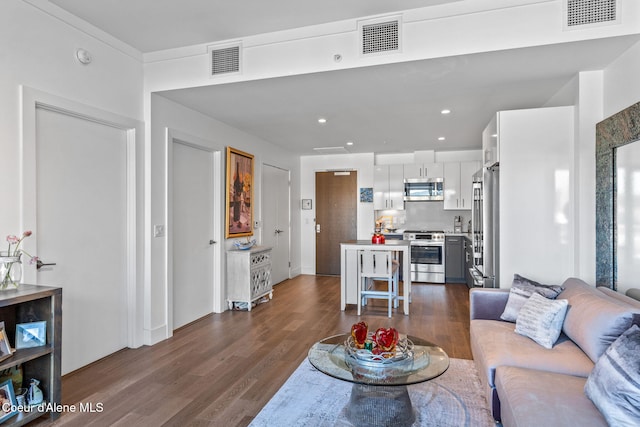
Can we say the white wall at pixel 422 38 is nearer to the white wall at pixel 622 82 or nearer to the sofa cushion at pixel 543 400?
the white wall at pixel 622 82

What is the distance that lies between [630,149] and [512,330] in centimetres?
149

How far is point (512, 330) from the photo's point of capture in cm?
269

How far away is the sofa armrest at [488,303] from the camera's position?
3.06 metres

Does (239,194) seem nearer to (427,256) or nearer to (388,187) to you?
(388,187)

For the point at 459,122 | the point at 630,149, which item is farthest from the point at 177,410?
the point at 459,122

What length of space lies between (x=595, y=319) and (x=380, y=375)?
1.28 m

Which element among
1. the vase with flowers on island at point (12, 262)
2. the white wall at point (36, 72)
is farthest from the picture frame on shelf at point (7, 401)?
the white wall at point (36, 72)

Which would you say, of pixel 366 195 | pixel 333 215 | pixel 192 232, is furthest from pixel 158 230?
pixel 366 195

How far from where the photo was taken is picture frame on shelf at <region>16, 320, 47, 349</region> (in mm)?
2283

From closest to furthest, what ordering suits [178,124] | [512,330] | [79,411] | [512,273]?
[79,411], [512,330], [512,273], [178,124]

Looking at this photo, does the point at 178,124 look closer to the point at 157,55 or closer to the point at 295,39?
the point at 157,55

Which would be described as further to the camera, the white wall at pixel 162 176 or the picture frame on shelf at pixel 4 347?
the white wall at pixel 162 176

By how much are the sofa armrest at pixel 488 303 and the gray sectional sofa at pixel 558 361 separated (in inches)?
10.9

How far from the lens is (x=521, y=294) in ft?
9.55
